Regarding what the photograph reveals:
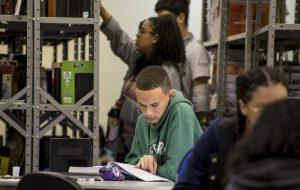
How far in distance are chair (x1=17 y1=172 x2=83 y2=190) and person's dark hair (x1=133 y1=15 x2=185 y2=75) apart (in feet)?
8.29

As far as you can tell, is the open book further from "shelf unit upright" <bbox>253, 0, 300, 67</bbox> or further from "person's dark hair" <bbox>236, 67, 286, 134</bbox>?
"shelf unit upright" <bbox>253, 0, 300, 67</bbox>

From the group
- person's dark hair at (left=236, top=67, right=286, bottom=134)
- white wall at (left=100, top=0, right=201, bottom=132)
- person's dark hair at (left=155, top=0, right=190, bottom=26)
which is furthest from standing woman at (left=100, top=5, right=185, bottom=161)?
white wall at (left=100, top=0, right=201, bottom=132)

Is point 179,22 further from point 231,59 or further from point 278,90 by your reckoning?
point 278,90

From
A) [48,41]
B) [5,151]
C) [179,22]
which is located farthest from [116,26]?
[5,151]

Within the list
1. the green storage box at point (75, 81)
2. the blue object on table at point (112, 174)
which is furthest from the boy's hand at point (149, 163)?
the green storage box at point (75, 81)

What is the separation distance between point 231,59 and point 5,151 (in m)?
2.42

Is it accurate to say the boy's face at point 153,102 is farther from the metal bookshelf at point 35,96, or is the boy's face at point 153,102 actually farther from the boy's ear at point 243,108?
the boy's ear at point 243,108

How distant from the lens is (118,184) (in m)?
3.33

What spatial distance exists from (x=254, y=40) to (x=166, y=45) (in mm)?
674

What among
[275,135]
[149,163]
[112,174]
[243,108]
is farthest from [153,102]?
[275,135]

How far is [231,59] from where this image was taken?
6.32m

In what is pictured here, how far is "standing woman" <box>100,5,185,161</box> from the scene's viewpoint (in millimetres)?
5195

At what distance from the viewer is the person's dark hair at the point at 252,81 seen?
7.98 feet

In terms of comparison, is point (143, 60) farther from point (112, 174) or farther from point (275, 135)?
point (275, 135)
